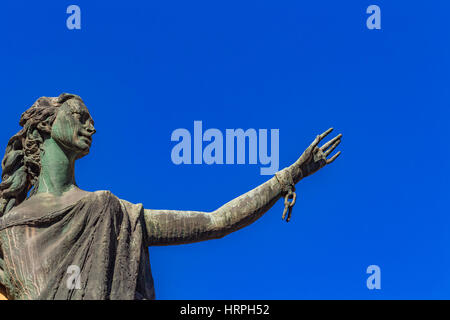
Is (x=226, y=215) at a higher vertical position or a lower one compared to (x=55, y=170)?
lower

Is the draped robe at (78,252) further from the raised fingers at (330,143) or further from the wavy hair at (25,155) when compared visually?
the raised fingers at (330,143)

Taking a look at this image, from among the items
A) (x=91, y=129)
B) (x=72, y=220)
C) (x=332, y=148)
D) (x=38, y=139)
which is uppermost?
(x=332, y=148)

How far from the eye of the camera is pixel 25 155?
12.1 meters

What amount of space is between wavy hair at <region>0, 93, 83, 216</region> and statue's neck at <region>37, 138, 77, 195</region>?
101 millimetres

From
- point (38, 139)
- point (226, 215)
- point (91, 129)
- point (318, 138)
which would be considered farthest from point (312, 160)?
point (38, 139)

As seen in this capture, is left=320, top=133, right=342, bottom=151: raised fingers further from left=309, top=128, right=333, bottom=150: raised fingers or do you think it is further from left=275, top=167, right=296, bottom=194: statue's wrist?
left=275, top=167, right=296, bottom=194: statue's wrist

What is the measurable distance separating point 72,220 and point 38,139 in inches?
46.8

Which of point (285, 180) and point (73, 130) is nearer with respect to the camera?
point (73, 130)

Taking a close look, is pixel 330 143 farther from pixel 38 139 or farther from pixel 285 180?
pixel 38 139

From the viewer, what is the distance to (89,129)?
39.5 ft

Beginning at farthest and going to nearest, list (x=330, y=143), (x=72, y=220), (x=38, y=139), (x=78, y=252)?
(x=330, y=143) → (x=38, y=139) → (x=72, y=220) → (x=78, y=252)
